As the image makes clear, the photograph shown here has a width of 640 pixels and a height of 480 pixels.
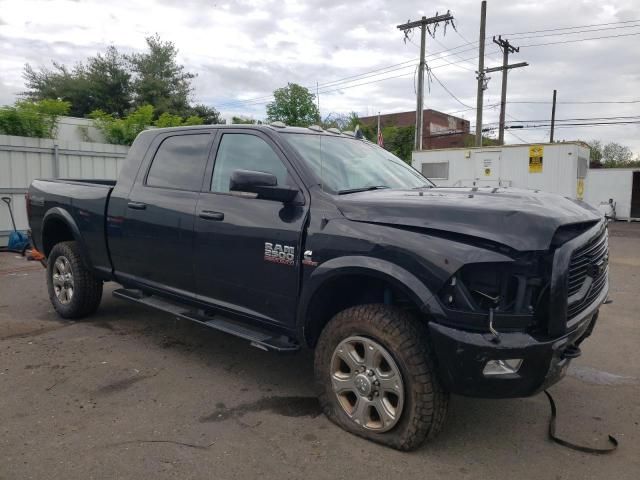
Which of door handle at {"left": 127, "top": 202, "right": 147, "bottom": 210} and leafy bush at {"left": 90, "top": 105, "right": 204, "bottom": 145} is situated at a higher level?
leafy bush at {"left": 90, "top": 105, "right": 204, "bottom": 145}

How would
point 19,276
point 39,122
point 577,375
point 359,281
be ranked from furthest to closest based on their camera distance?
point 39,122, point 19,276, point 577,375, point 359,281

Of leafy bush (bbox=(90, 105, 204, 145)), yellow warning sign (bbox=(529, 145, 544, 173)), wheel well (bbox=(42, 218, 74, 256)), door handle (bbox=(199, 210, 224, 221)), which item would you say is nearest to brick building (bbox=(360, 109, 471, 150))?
yellow warning sign (bbox=(529, 145, 544, 173))

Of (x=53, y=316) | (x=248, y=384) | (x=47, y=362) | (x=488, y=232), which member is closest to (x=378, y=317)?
(x=488, y=232)

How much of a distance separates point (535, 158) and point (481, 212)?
13.8 metres

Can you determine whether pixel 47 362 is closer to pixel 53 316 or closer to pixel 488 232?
pixel 53 316

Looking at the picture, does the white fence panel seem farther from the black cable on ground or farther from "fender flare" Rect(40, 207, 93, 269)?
the black cable on ground

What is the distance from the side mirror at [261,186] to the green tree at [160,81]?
1331 inches

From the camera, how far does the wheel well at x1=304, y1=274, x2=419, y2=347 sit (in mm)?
3201

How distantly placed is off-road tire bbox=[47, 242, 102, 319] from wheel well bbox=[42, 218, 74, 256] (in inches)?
7.5

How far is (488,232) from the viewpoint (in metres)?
2.72

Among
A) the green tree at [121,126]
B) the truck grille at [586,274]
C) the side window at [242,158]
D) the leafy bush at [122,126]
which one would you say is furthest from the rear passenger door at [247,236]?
the green tree at [121,126]

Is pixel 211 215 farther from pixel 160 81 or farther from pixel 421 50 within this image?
pixel 160 81

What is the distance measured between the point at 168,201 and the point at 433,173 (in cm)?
1451

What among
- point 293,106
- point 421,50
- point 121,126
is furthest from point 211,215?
point 293,106
